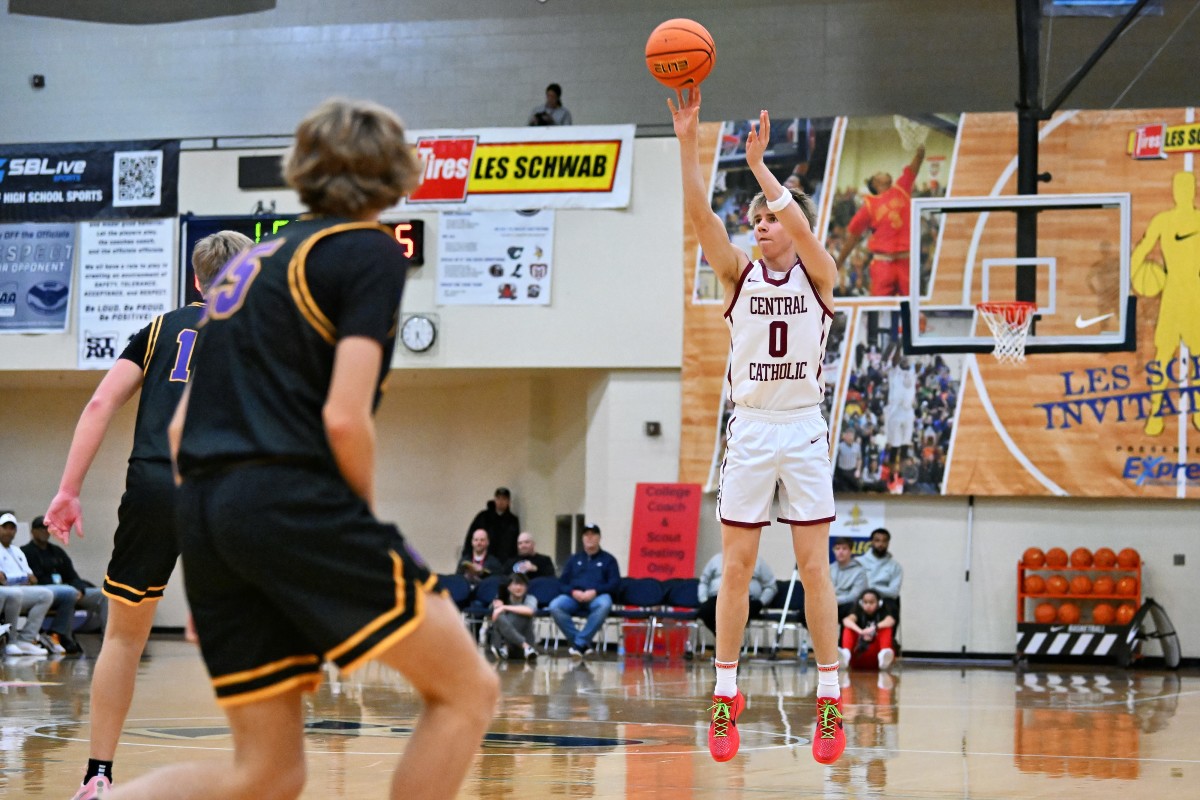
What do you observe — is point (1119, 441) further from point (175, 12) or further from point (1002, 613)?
point (175, 12)

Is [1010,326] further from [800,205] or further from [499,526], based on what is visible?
[800,205]

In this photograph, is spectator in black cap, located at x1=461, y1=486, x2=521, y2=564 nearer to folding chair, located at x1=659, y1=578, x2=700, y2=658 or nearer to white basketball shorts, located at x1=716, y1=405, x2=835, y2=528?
folding chair, located at x1=659, y1=578, x2=700, y2=658

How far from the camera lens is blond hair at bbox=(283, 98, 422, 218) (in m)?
2.90

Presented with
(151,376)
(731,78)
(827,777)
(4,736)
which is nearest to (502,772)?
(827,777)

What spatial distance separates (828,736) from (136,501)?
2912 mm

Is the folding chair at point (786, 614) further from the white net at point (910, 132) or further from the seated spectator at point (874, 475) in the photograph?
the white net at point (910, 132)

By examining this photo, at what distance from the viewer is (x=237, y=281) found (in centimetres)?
295

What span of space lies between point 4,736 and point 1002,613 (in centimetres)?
1251

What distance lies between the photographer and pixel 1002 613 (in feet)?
54.8

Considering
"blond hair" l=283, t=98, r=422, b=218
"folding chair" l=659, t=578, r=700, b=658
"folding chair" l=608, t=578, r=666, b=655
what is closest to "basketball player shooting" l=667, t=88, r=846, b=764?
"blond hair" l=283, t=98, r=422, b=218

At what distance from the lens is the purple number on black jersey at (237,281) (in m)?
2.91

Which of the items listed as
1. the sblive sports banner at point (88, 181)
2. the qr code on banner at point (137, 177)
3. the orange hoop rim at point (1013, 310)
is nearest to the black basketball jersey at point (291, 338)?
the orange hoop rim at point (1013, 310)

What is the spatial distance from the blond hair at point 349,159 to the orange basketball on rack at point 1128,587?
570 inches

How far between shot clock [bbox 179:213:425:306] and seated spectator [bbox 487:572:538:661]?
4.19 metres
